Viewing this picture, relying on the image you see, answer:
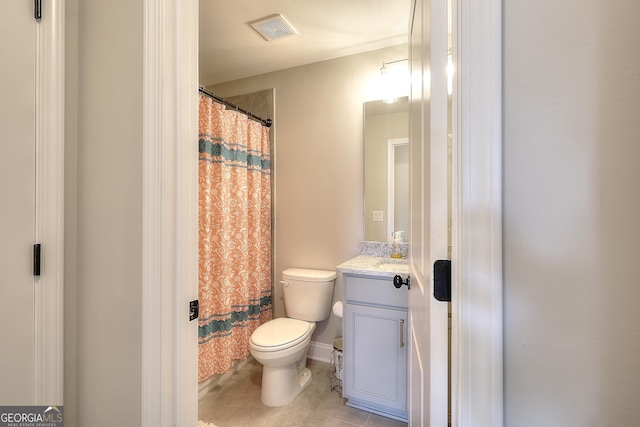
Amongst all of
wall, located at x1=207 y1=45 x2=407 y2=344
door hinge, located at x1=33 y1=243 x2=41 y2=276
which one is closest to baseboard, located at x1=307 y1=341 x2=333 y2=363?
wall, located at x1=207 y1=45 x2=407 y2=344

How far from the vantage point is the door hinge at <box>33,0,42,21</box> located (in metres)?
0.79

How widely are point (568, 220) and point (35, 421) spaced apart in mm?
1435

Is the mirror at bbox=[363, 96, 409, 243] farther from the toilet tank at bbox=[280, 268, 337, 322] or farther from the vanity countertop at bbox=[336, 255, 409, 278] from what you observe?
the toilet tank at bbox=[280, 268, 337, 322]

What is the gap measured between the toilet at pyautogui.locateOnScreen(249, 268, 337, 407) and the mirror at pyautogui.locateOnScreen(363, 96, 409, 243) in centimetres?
58

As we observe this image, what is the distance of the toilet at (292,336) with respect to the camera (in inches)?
65.4

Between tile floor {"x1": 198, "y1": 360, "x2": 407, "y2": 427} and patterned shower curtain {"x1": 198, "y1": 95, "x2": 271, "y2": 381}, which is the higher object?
patterned shower curtain {"x1": 198, "y1": 95, "x2": 271, "y2": 381}

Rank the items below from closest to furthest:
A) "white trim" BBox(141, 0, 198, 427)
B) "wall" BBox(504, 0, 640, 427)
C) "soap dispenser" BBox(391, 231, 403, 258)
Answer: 1. "wall" BBox(504, 0, 640, 427)
2. "white trim" BBox(141, 0, 198, 427)
3. "soap dispenser" BBox(391, 231, 403, 258)

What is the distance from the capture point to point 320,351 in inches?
88.3

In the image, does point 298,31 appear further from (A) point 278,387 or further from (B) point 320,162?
(A) point 278,387

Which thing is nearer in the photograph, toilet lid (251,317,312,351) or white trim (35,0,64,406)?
white trim (35,0,64,406)

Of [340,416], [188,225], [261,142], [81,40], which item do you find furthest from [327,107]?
[340,416]

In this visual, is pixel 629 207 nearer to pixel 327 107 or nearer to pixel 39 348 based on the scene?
pixel 39 348

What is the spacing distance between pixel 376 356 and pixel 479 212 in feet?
4.65

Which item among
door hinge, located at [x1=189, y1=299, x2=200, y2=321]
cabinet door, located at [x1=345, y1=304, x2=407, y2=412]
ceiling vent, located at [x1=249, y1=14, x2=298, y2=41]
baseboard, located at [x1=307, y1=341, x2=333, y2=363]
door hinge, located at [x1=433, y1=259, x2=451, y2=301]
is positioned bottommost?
baseboard, located at [x1=307, y1=341, x2=333, y2=363]
